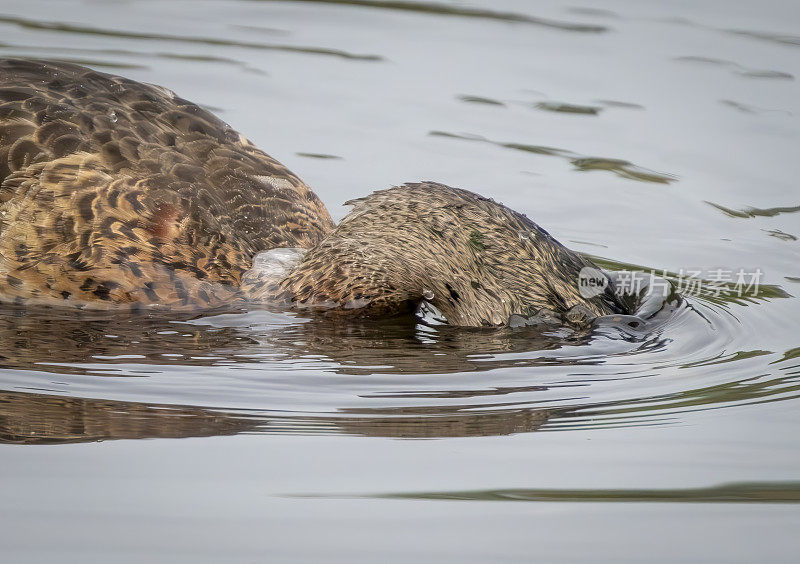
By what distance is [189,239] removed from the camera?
25.9ft

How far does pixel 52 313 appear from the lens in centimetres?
784

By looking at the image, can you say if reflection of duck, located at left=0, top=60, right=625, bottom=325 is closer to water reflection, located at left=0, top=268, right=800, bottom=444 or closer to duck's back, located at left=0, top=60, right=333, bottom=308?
duck's back, located at left=0, top=60, right=333, bottom=308

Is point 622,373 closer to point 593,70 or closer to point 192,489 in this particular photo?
point 192,489

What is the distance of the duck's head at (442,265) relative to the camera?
24.8 ft

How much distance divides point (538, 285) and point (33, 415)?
118 inches

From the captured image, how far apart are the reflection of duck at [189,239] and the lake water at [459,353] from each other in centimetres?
22

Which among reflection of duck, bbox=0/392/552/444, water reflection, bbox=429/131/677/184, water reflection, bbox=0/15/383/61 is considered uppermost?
water reflection, bbox=0/15/383/61

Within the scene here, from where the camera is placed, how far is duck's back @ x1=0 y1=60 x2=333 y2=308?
25.6ft

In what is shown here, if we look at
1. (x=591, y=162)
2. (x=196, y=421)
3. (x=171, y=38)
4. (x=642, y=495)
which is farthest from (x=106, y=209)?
(x=171, y=38)

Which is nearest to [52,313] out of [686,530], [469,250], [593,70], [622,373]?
[469,250]

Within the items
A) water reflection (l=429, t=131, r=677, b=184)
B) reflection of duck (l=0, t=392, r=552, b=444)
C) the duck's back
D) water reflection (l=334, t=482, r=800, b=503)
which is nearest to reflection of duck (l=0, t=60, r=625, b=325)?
the duck's back

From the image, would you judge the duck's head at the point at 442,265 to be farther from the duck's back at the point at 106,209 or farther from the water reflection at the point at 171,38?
the water reflection at the point at 171,38

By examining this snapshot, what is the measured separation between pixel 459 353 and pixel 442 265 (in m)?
0.61

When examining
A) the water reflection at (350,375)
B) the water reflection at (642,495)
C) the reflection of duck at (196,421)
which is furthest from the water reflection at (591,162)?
the water reflection at (642,495)
